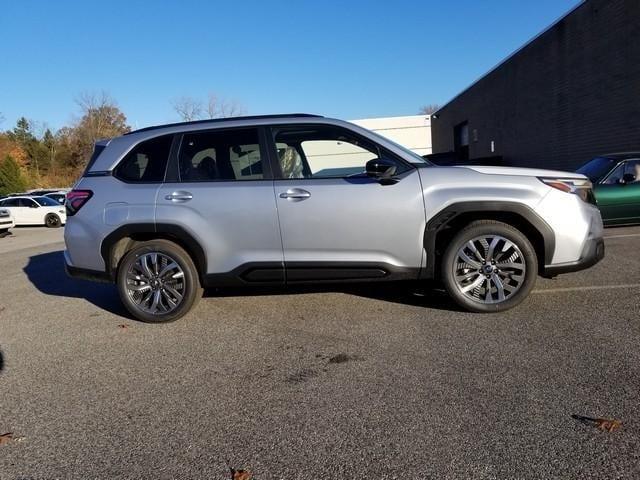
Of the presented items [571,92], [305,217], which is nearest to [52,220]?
[305,217]

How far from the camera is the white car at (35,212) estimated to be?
77.0 feet

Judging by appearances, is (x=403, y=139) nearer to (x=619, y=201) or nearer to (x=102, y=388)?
(x=619, y=201)

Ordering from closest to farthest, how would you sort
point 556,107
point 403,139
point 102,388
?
point 102,388
point 556,107
point 403,139

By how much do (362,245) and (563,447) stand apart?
8.13 ft

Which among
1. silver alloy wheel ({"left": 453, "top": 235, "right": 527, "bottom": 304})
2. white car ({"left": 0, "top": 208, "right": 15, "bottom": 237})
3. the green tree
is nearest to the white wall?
the green tree

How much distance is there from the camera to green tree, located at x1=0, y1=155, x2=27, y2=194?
152ft

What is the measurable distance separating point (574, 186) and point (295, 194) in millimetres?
2573

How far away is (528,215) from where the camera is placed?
4617 millimetres

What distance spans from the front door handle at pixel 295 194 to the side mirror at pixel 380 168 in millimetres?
604

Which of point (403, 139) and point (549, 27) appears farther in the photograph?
point (403, 139)

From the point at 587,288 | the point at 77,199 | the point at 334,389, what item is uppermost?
the point at 77,199

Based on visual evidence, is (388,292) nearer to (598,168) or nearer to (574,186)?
(574,186)

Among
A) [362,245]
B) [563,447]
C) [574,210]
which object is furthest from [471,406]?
[574,210]

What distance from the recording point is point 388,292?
Answer: 5734 mm
